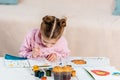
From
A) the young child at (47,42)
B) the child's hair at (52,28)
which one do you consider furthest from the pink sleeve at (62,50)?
the child's hair at (52,28)

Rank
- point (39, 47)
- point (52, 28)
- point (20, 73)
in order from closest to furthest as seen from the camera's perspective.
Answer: point (20, 73) < point (52, 28) < point (39, 47)

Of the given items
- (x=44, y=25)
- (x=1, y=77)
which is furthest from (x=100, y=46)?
(x=1, y=77)

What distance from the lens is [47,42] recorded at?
4.18 ft

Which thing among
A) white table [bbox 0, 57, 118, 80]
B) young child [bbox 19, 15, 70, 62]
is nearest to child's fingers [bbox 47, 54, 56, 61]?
young child [bbox 19, 15, 70, 62]

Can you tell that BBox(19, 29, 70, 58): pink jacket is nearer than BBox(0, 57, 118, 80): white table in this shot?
No

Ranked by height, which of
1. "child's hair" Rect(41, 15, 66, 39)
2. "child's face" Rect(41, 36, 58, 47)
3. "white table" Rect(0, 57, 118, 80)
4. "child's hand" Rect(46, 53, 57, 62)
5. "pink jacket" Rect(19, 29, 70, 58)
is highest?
"child's hair" Rect(41, 15, 66, 39)

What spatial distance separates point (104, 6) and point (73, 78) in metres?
1.13

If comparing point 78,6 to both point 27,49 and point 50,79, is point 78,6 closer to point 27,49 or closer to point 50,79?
point 27,49

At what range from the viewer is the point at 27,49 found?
1394 millimetres

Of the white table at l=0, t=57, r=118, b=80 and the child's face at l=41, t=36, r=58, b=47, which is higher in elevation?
the child's face at l=41, t=36, r=58, b=47

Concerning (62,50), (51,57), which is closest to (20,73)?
(51,57)

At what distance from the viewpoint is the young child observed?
1228 millimetres

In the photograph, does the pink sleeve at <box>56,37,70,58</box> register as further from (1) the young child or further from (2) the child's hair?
(2) the child's hair

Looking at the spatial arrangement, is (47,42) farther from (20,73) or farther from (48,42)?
(20,73)
